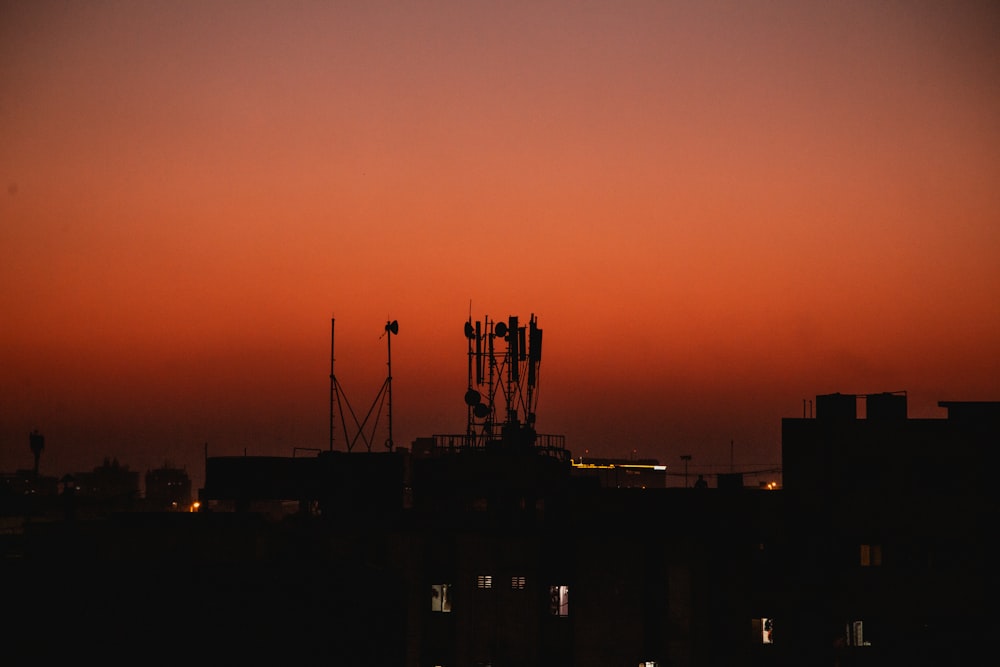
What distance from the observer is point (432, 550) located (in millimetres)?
49438

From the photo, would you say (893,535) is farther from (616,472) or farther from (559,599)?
(616,472)

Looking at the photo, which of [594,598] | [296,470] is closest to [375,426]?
[296,470]

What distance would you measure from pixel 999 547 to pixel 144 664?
3157 centimetres

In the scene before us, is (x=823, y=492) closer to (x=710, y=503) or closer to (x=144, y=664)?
(x=710, y=503)

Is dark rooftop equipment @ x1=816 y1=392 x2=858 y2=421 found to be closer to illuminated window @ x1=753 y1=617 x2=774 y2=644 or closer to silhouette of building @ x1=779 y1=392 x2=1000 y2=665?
silhouette of building @ x1=779 y1=392 x2=1000 y2=665

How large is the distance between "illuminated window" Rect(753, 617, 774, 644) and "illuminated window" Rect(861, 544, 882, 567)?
419 cm

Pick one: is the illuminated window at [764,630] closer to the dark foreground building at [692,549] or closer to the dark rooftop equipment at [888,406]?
the dark foreground building at [692,549]

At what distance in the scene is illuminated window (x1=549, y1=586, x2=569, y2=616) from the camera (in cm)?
4912

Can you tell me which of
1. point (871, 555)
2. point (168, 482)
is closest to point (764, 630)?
point (871, 555)

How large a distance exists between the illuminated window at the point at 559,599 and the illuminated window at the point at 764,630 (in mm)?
7232

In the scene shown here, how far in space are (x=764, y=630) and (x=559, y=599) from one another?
310 inches

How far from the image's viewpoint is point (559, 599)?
4922 centimetres

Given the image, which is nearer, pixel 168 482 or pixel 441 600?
pixel 441 600

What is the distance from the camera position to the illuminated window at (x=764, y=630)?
48.5 meters
